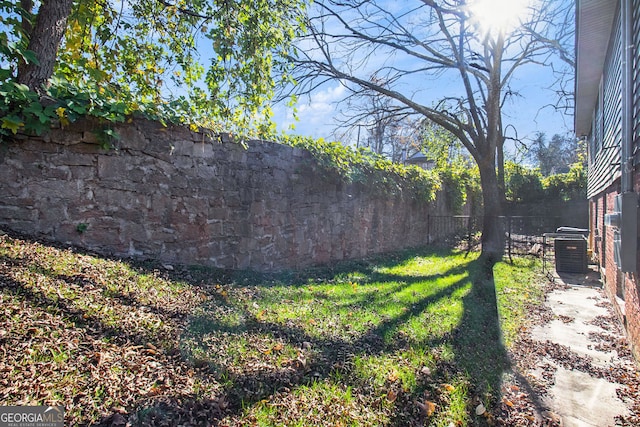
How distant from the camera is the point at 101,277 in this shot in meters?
3.08

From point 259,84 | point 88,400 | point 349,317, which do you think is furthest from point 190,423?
point 259,84

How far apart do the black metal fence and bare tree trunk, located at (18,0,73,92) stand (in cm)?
921

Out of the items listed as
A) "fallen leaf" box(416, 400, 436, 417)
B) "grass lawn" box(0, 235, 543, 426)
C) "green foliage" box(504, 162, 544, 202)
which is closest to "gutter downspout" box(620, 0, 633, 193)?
"grass lawn" box(0, 235, 543, 426)

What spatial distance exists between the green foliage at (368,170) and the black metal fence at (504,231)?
1407mm

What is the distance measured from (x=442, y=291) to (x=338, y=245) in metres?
2.46

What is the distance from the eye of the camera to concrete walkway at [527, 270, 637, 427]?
2434 millimetres

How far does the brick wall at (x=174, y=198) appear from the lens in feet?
11.1

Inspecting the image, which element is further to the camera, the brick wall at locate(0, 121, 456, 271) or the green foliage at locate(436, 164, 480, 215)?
the green foliage at locate(436, 164, 480, 215)

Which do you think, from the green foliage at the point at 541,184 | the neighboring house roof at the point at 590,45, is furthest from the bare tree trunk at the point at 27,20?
the green foliage at the point at 541,184

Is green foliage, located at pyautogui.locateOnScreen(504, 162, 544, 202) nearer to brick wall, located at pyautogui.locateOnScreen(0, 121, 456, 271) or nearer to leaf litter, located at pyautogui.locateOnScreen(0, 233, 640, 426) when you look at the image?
brick wall, located at pyautogui.locateOnScreen(0, 121, 456, 271)

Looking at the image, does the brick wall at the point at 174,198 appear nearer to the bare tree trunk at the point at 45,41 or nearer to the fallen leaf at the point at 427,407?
the bare tree trunk at the point at 45,41

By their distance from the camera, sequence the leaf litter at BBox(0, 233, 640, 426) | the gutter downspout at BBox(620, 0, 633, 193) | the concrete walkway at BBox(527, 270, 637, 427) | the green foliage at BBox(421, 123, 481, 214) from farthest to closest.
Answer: the green foliage at BBox(421, 123, 481, 214)
the gutter downspout at BBox(620, 0, 633, 193)
the concrete walkway at BBox(527, 270, 637, 427)
the leaf litter at BBox(0, 233, 640, 426)

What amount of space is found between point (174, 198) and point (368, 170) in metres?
4.60

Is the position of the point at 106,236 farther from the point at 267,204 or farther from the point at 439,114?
the point at 439,114
